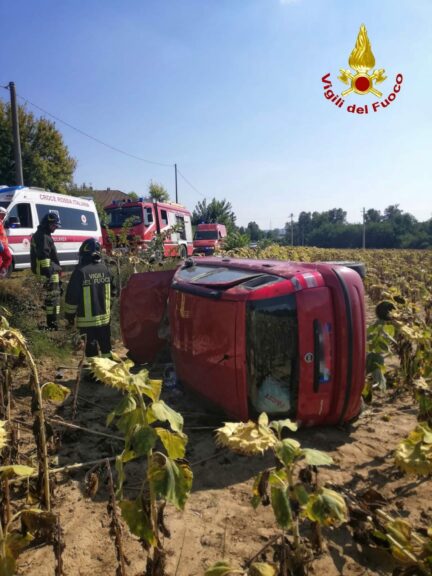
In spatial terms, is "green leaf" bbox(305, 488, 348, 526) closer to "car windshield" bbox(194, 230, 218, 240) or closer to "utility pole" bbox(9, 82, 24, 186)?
"utility pole" bbox(9, 82, 24, 186)

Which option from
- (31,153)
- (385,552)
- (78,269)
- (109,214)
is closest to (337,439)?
(385,552)

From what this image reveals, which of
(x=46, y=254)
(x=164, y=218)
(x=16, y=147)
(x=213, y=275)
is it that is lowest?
(x=213, y=275)

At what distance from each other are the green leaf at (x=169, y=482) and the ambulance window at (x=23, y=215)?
36.8 feet

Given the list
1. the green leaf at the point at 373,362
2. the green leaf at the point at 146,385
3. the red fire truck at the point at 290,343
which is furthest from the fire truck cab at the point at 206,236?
the green leaf at the point at 146,385

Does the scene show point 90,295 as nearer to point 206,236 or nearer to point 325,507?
point 325,507

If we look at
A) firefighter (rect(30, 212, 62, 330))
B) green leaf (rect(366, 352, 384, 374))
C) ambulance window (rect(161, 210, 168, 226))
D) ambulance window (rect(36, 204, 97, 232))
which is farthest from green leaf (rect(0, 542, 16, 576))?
ambulance window (rect(161, 210, 168, 226))

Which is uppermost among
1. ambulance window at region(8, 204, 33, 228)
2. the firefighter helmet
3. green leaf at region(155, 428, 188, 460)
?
ambulance window at region(8, 204, 33, 228)

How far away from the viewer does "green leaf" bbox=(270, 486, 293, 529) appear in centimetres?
150

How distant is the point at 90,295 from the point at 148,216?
12.5 metres

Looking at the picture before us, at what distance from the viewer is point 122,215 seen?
688 inches

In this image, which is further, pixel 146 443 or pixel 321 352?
pixel 321 352

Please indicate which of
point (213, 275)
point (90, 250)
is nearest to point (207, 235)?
point (90, 250)

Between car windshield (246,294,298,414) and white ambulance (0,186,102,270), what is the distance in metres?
9.27

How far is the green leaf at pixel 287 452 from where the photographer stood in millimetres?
1526
